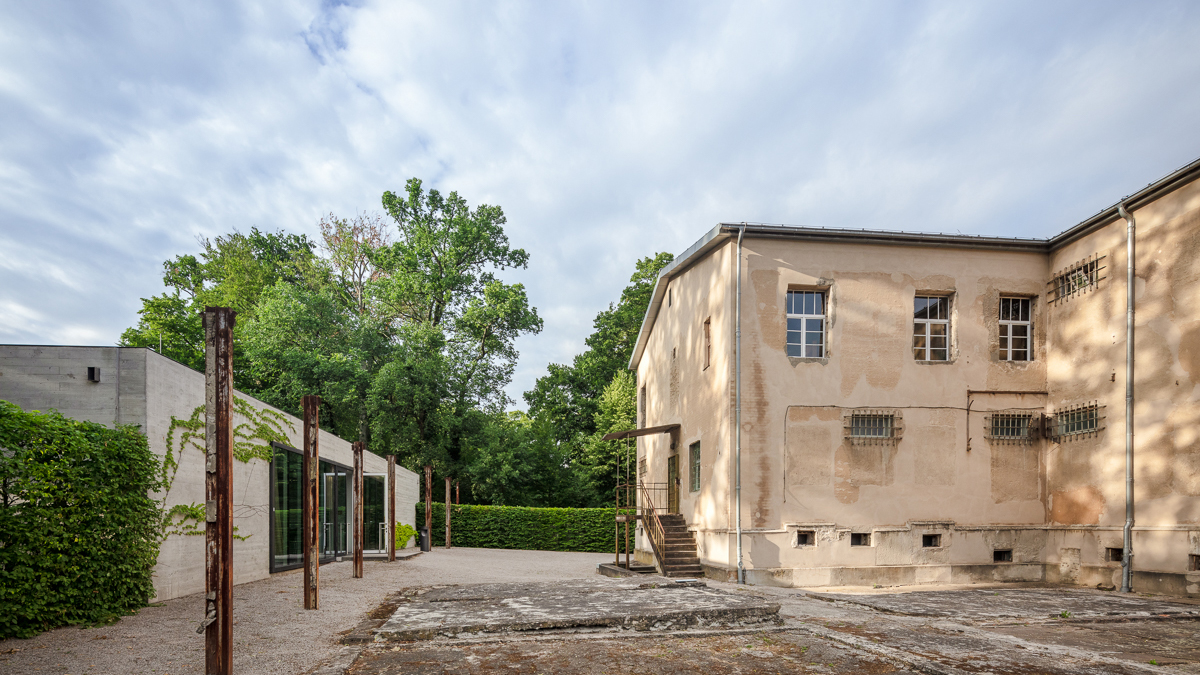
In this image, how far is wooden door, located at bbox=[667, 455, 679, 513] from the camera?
19.8m

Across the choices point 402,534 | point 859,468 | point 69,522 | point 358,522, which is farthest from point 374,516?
point 69,522

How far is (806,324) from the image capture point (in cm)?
1628

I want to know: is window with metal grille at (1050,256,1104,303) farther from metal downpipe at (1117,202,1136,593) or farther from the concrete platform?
the concrete platform

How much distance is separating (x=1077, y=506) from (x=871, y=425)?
4.00 metres

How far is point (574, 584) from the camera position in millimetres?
13117

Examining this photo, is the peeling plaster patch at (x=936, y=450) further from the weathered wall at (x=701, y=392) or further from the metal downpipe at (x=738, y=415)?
the weathered wall at (x=701, y=392)

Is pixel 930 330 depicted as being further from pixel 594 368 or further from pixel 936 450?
pixel 594 368

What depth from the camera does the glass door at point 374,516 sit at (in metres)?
23.3

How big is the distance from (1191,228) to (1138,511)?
4734 mm

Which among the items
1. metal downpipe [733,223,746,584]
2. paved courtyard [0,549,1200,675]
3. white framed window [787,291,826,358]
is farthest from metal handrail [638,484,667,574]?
paved courtyard [0,549,1200,675]

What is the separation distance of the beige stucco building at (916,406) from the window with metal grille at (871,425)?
0.09 feet

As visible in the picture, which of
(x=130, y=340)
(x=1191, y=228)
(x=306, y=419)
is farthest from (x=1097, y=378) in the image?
(x=130, y=340)

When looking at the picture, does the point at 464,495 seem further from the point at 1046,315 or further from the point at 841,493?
the point at 1046,315

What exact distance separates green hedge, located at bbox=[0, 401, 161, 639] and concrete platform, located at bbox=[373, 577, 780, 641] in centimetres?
278
